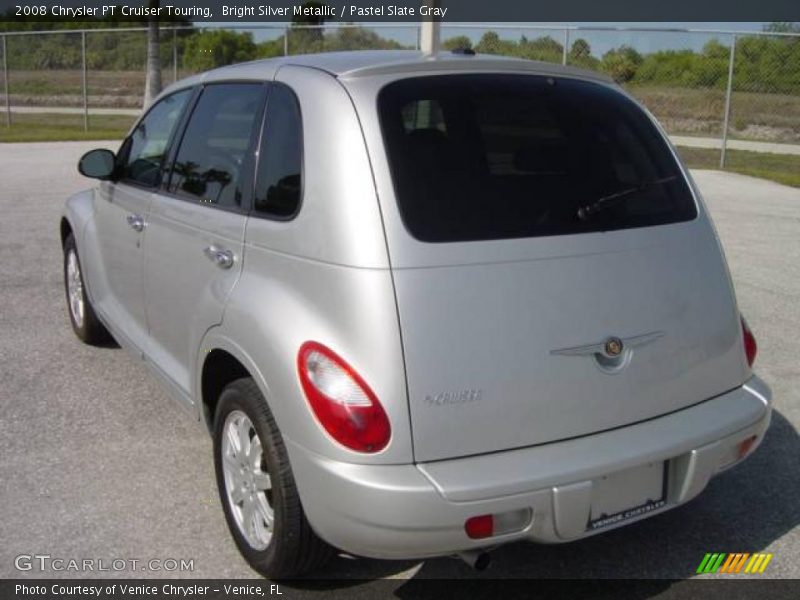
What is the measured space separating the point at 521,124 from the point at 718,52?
17.4m

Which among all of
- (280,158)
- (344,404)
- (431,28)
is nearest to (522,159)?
(280,158)

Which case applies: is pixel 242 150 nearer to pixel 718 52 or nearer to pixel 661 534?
pixel 661 534

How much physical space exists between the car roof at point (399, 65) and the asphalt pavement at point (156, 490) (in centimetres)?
173

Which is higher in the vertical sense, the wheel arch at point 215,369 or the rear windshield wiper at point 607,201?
the rear windshield wiper at point 607,201

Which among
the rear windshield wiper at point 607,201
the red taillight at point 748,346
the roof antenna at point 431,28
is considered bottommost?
the red taillight at point 748,346

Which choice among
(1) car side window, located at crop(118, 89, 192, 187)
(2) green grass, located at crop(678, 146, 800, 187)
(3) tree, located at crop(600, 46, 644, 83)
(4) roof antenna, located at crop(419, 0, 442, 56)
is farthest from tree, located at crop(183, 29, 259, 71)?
(1) car side window, located at crop(118, 89, 192, 187)

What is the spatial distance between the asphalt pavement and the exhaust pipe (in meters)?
0.46

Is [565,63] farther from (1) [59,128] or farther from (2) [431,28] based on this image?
(1) [59,128]

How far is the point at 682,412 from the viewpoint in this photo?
9.72ft

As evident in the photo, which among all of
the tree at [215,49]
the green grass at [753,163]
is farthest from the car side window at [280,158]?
the tree at [215,49]

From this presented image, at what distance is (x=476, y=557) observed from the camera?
2732 mm

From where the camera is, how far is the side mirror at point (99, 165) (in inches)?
181

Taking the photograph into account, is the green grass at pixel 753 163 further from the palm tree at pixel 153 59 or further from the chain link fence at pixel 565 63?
the palm tree at pixel 153 59

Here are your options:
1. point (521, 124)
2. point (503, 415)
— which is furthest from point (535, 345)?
point (521, 124)
